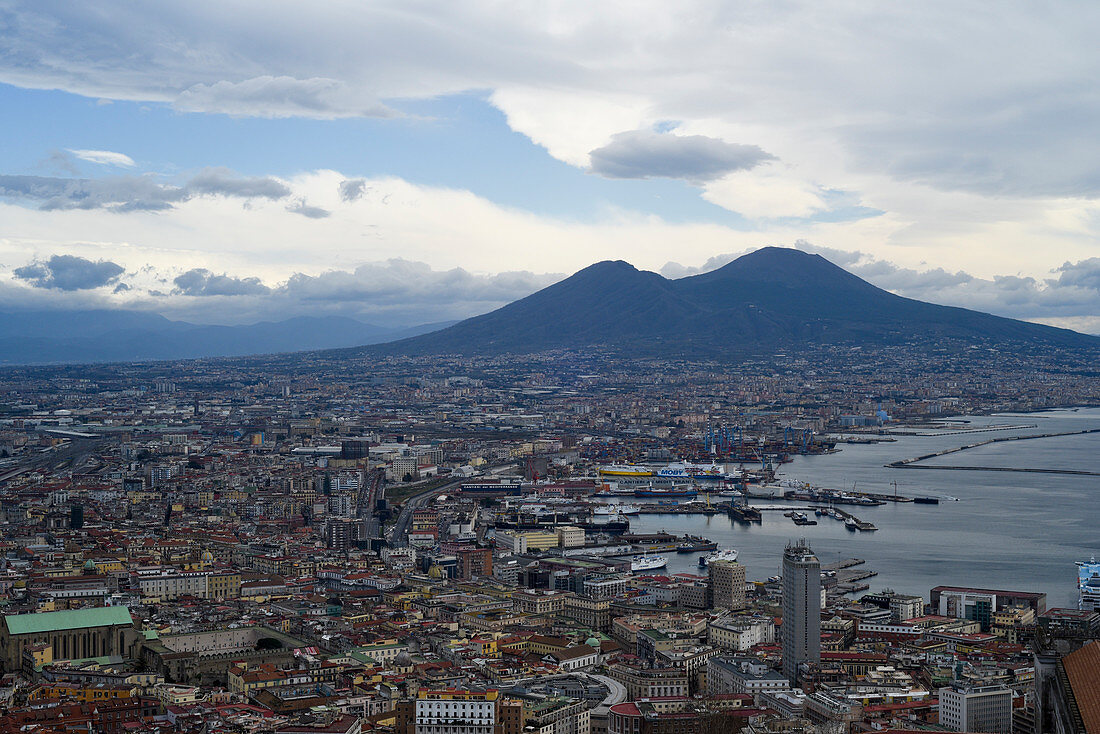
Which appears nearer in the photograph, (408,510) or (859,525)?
(859,525)

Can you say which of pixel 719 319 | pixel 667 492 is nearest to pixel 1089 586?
pixel 667 492

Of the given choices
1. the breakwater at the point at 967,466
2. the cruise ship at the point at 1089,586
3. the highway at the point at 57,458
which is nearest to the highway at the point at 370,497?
the highway at the point at 57,458

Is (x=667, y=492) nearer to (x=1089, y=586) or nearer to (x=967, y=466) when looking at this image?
(x=967, y=466)

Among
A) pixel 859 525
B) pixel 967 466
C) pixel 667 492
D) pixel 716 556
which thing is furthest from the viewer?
pixel 967 466

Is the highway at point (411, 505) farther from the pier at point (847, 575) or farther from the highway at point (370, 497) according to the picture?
the pier at point (847, 575)

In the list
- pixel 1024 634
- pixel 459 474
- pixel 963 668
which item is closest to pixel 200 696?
pixel 963 668

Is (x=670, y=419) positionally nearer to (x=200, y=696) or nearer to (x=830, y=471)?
(x=830, y=471)

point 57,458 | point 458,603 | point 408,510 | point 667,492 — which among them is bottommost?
point 667,492

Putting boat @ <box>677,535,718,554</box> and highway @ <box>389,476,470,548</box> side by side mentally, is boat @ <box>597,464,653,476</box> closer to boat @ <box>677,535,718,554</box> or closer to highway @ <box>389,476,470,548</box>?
highway @ <box>389,476,470,548</box>
